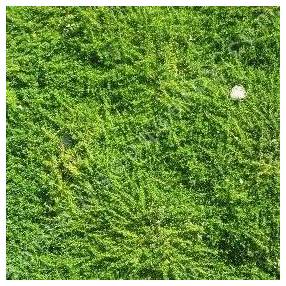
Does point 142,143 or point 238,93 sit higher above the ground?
point 238,93

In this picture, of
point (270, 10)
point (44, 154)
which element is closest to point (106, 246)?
point (44, 154)

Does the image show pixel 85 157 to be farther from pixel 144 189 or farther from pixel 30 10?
pixel 30 10

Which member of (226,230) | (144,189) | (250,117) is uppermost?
(250,117)
